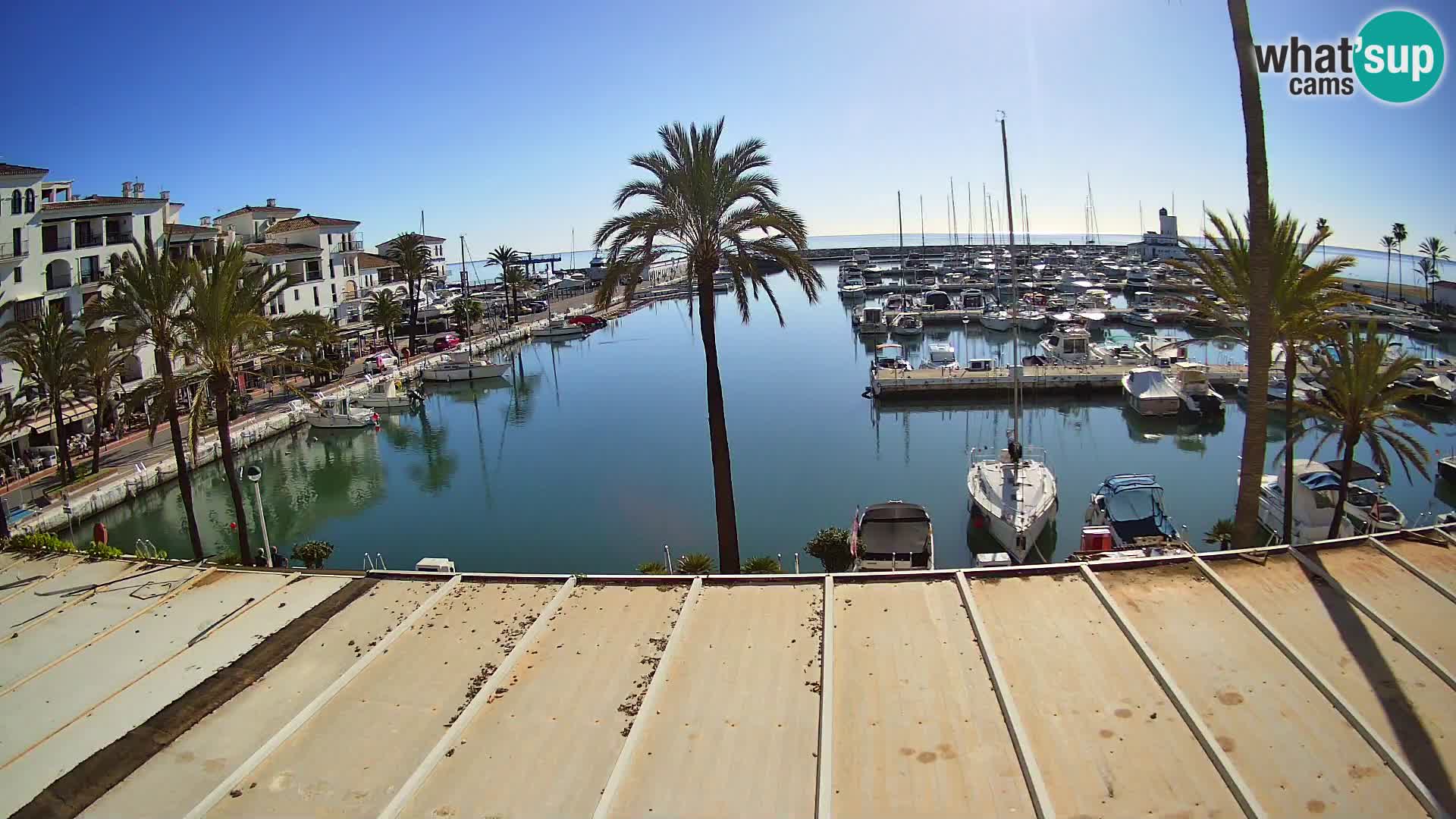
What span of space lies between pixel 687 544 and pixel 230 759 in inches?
718

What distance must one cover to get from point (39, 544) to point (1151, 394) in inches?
1718

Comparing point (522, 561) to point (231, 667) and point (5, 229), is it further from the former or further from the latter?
point (5, 229)

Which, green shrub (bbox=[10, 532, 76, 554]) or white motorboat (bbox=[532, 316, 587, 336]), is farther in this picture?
white motorboat (bbox=[532, 316, 587, 336])

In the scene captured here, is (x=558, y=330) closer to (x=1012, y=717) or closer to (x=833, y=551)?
(x=833, y=551)

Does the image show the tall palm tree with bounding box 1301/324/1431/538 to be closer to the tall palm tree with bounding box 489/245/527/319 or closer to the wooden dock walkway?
the wooden dock walkway

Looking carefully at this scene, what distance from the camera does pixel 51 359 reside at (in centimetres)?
3044

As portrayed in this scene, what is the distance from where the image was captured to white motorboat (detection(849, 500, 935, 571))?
19.9m

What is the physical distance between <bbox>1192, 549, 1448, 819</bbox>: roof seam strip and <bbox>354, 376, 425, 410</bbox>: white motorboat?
48825 mm

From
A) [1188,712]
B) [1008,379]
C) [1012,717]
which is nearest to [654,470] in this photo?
[1008,379]

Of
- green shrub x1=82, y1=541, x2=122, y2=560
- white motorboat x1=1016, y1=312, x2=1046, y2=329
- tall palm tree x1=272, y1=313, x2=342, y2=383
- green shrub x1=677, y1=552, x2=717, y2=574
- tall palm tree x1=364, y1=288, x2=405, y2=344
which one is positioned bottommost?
green shrub x1=677, y1=552, x2=717, y2=574

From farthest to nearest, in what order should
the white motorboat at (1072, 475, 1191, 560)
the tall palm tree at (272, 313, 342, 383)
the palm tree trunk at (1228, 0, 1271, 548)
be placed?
the tall palm tree at (272, 313, 342, 383) → the white motorboat at (1072, 475, 1191, 560) → the palm tree trunk at (1228, 0, 1271, 548)

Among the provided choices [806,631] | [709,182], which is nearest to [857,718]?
[806,631]

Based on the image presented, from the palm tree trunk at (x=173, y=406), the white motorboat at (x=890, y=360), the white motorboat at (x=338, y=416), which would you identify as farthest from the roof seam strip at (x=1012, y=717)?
the white motorboat at (x=338, y=416)

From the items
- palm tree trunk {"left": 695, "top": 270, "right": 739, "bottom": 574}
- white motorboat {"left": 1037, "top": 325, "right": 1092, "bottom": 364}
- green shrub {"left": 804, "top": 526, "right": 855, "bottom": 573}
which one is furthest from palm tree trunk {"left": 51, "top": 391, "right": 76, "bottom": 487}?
white motorboat {"left": 1037, "top": 325, "right": 1092, "bottom": 364}
